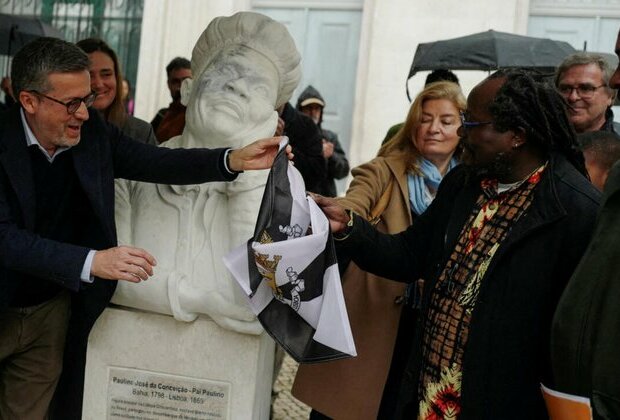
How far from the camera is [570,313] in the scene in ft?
6.61

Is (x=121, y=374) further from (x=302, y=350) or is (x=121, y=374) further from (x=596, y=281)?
(x=596, y=281)

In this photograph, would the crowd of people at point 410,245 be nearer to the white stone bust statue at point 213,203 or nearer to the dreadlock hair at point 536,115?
the dreadlock hair at point 536,115

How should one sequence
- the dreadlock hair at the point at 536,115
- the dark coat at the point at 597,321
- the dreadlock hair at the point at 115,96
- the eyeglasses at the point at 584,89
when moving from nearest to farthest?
the dark coat at the point at 597,321, the dreadlock hair at the point at 536,115, the eyeglasses at the point at 584,89, the dreadlock hair at the point at 115,96

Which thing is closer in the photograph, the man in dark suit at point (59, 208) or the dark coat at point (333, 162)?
the man in dark suit at point (59, 208)

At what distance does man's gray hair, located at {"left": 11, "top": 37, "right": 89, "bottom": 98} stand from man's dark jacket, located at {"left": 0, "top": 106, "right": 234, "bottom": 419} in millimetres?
127

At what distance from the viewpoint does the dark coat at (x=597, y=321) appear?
1.83 metres

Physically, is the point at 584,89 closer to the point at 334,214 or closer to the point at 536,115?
the point at 536,115

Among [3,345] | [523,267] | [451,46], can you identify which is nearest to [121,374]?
[3,345]

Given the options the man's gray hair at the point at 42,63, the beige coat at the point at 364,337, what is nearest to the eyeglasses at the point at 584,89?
the beige coat at the point at 364,337

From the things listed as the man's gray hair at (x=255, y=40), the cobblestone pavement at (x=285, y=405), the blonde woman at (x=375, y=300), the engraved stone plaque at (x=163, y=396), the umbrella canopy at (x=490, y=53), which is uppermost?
the umbrella canopy at (x=490, y=53)

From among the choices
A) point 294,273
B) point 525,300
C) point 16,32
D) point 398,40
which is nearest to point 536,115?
point 525,300

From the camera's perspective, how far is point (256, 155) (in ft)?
10.1

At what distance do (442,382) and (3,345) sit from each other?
1.57 meters

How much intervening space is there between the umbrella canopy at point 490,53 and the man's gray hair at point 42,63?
2581 mm
